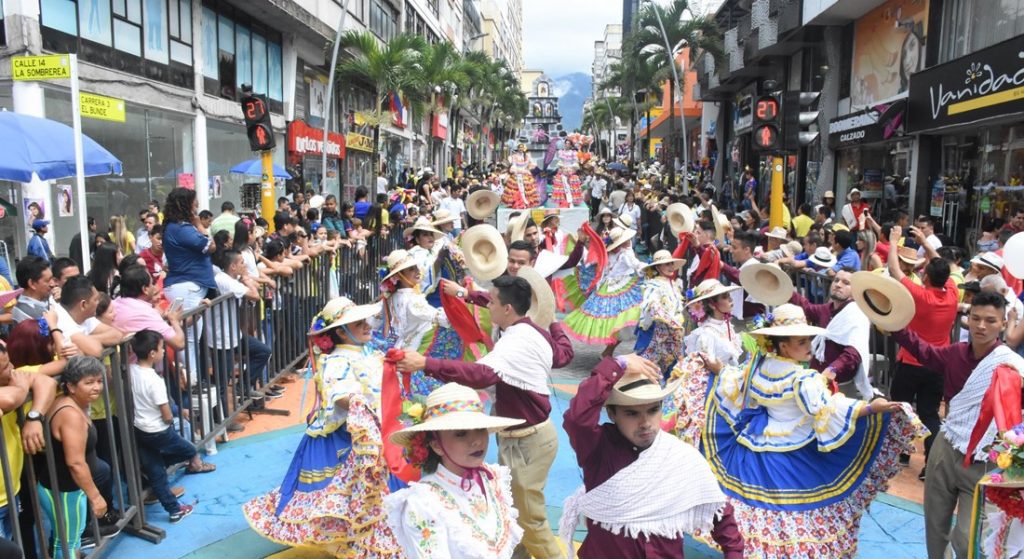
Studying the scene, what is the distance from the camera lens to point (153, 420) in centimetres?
528

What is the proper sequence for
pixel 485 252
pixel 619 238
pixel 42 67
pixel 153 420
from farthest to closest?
1. pixel 619 238
2. pixel 42 67
3. pixel 485 252
4. pixel 153 420

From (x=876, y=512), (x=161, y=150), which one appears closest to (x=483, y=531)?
(x=876, y=512)

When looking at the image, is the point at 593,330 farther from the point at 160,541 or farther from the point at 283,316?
the point at 160,541

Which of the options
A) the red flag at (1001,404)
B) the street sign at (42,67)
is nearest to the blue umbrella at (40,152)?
the street sign at (42,67)

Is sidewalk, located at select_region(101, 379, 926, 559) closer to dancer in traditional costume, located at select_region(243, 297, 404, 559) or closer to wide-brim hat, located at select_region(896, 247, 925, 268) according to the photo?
dancer in traditional costume, located at select_region(243, 297, 404, 559)

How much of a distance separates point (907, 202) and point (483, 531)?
55.0ft

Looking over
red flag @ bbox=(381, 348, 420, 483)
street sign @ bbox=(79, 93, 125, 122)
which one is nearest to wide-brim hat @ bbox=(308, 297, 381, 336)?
red flag @ bbox=(381, 348, 420, 483)

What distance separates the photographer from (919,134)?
16.2 m

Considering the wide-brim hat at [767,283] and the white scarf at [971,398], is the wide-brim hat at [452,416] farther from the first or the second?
the wide-brim hat at [767,283]

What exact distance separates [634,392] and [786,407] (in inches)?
66.6

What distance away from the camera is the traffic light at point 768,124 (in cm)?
1148

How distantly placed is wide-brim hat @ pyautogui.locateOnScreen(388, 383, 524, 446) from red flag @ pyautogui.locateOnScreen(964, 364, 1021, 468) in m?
2.29

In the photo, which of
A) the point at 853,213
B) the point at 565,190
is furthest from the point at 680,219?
the point at 565,190

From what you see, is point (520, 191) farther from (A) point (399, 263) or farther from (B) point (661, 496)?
(B) point (661, 496)
